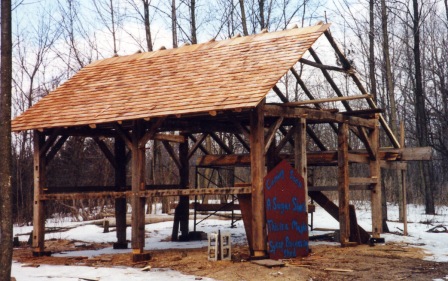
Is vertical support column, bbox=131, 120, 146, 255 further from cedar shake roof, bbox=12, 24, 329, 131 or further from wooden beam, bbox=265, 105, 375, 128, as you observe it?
wooden beam, bbox=265, 105, 375, 128

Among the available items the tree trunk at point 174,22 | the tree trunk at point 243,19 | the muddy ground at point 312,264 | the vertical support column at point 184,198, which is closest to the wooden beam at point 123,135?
the muddy ground at point 312,264

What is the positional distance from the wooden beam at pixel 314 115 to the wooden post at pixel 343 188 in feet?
1.19

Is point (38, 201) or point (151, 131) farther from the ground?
point (151, 131)

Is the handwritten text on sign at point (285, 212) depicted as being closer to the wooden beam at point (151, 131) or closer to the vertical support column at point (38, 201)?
the wooden beam at point (151, 131)

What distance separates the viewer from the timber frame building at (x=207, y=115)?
1282cm

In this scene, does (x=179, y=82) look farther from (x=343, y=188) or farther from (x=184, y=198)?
(x=184, y=198)

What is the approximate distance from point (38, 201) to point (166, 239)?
5189 mm

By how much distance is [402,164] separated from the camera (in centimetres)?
1905

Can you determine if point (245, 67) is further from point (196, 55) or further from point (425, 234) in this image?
point (425, 234)

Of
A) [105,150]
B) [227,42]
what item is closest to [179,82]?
[227,42]

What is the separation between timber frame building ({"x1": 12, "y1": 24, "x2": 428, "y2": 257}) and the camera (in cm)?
1282

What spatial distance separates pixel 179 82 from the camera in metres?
14.8

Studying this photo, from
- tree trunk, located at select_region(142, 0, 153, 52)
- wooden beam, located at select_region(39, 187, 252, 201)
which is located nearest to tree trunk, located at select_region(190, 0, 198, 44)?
tree trunk, located at select_region(142, 0, 153, 52)

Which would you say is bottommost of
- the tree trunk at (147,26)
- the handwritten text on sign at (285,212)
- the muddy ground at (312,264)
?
the muddy ground at (312,264)
